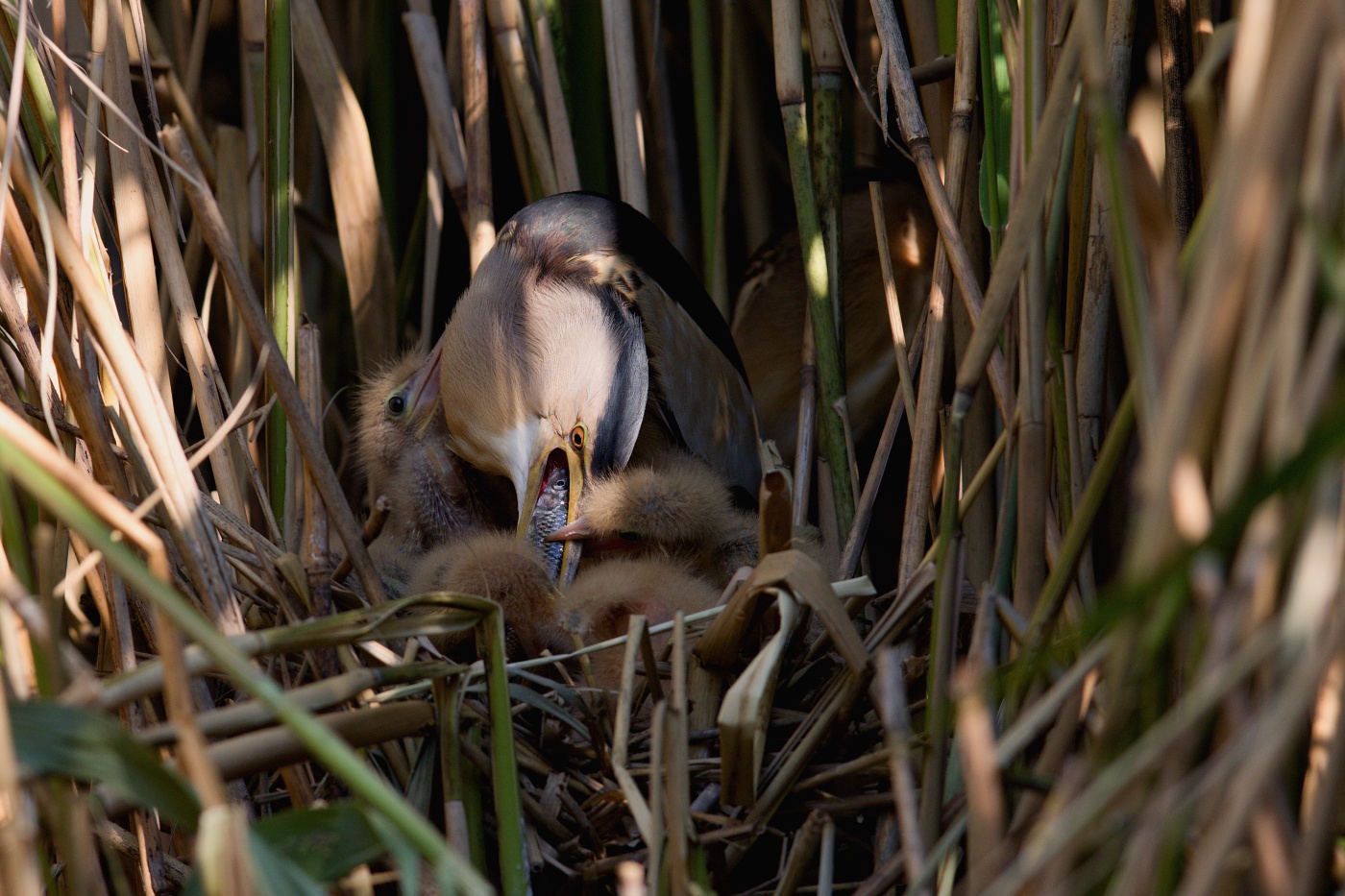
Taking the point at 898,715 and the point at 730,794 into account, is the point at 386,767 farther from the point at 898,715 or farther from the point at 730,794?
the point at 898,715

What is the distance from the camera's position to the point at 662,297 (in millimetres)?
1797

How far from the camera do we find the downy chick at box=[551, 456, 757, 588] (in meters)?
1.38

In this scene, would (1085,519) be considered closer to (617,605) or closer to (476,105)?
(617,605)

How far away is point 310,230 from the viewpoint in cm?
197

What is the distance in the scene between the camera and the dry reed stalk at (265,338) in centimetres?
90

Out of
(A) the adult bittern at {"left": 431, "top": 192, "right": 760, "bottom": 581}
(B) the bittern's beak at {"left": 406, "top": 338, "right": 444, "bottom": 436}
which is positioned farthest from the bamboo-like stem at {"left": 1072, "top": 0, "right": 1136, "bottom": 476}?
(B) the bittern's beak at {"left": 406, "top": 338, "right": 444, "bottom": 436}

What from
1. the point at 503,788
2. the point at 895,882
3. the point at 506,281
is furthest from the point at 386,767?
the point at 506,281

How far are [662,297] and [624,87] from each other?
30 cm

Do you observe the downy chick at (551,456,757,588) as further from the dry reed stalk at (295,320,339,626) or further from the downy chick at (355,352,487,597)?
the dry reed stalk at (295,320,339,626)

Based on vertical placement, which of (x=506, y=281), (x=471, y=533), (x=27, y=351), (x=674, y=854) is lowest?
(x=471, y=533)

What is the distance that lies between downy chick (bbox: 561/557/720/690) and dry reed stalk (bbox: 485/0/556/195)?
2.31 ft

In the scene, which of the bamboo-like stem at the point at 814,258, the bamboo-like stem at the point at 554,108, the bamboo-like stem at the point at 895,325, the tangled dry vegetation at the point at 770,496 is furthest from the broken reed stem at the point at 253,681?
the bamboo-like stem at the point at 554,108

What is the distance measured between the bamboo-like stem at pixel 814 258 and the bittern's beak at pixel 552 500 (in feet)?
1.02

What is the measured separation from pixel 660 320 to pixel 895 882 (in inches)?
41.4
